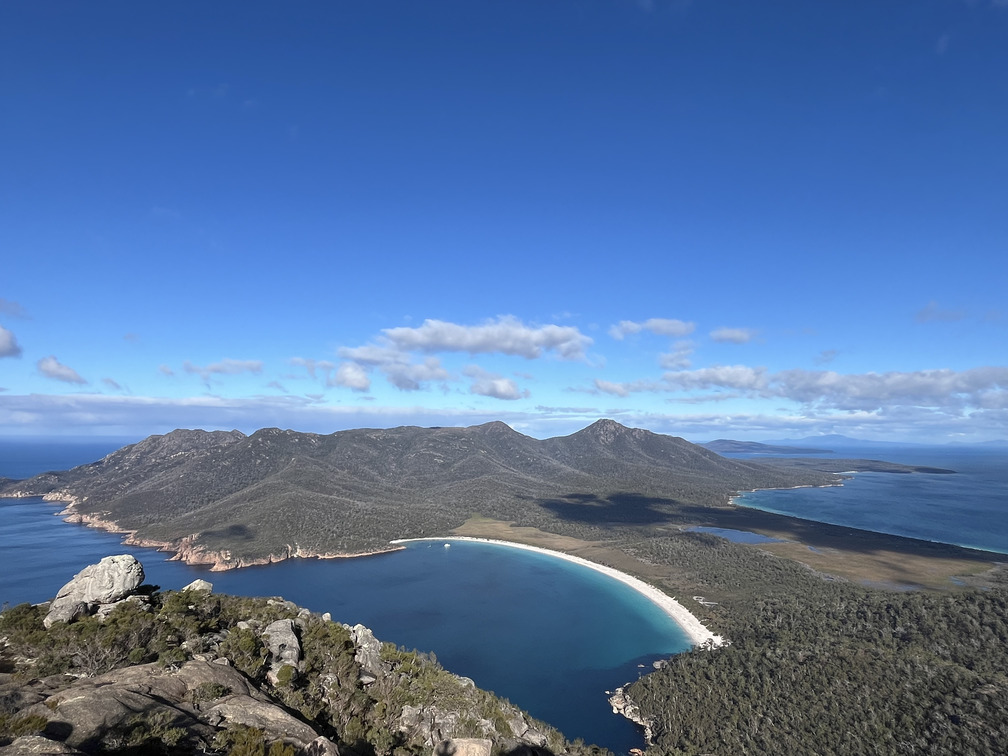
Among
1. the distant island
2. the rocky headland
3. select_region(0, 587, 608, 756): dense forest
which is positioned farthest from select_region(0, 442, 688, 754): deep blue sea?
the rocky headland

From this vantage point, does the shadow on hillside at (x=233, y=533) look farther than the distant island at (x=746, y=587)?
Yes

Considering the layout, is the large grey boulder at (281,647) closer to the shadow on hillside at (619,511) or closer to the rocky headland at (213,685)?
the rocky headland at (213,685)

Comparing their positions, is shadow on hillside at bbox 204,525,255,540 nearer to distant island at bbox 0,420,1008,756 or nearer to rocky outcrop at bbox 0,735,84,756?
distant island at bbox 0,420,1008,756

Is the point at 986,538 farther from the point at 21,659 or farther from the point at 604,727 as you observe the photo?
the point at 21,659

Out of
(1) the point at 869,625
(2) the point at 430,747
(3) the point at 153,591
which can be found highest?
(3) the point at 153,591

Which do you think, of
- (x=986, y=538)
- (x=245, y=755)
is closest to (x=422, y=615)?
(x=245, y=755)

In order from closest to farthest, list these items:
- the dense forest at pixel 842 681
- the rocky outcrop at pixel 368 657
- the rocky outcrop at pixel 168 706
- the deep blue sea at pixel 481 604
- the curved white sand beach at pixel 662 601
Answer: the rocky outcrop at pixel 168 706 → the rocky outcrop at pixel 368 657 → the dense forest at pixel 842 681 → the deep blue sea at pixel 481 604 → the curved white sand beach at pixel 662 601

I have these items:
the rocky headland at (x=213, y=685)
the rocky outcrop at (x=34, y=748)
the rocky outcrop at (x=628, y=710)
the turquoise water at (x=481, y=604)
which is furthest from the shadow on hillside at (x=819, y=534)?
the rocky outcrop at (x=34, y=748)
